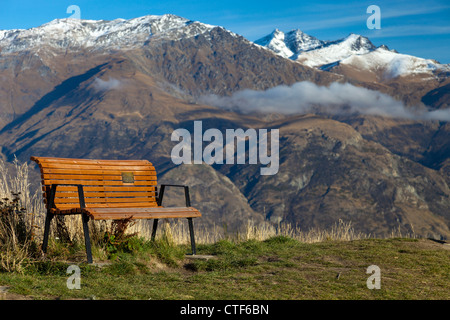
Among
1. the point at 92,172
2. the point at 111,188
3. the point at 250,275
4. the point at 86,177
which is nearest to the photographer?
the point at 250,275

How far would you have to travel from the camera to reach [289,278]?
6.94m

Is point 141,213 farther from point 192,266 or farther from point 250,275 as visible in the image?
point 250,275

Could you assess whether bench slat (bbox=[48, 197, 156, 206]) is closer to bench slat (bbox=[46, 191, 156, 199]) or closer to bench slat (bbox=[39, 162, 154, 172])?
bench slat (bbox=[46, 191, 156, 199])

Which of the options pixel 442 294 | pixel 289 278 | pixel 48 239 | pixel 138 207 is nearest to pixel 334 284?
pixel 289 278

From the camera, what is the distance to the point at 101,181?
864 centimetres

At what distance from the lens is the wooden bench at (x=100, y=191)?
7.55 m

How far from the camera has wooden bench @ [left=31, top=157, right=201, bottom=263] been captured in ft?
24.8

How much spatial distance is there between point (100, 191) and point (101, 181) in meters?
0.16

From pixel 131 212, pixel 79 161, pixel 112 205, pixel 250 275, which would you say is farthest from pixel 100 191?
pixel 250 275

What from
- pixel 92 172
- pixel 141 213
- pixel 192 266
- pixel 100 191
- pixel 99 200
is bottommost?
pixel 192 266

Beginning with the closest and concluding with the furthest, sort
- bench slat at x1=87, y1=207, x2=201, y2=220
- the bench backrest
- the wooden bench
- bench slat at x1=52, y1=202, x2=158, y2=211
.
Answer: bench slat at x1=87, y1=207, x2=201, y2=220 → the wooden bench → bench slat at x1=52, y1=202, x2=158, y2=211 → the bench backrest

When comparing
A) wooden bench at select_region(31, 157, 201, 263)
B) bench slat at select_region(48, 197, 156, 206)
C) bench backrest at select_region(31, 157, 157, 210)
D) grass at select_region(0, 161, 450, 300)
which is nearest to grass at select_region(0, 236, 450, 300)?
grass at select_region(0, 161, 450, 300)
